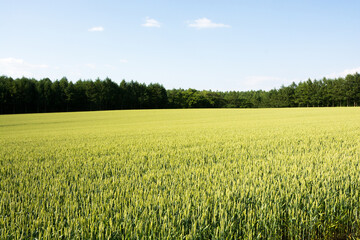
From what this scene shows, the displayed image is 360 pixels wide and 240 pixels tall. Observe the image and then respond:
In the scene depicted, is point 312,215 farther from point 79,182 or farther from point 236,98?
point 236,98

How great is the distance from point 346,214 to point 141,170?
424cm

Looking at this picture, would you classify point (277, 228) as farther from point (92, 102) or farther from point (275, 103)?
point (275, 103)

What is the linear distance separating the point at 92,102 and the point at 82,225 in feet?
300

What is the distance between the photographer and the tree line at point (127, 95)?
7438 cm

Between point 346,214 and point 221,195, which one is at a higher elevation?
point 221,195

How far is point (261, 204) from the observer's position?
3.46 meters

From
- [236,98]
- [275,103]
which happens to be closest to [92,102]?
[236,98]

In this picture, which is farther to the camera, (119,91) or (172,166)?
(119,91)

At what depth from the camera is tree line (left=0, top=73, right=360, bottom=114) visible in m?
74.4

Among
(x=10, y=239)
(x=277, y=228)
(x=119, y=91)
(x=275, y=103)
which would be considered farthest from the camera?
(x=275, y=103)

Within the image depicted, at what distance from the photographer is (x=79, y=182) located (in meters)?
4.98

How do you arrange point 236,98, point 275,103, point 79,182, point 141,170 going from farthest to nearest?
point 236,98
point 275,103
point 141,170
point 79,182

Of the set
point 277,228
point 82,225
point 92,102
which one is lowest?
point 277,228

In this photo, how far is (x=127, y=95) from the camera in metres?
95.1
